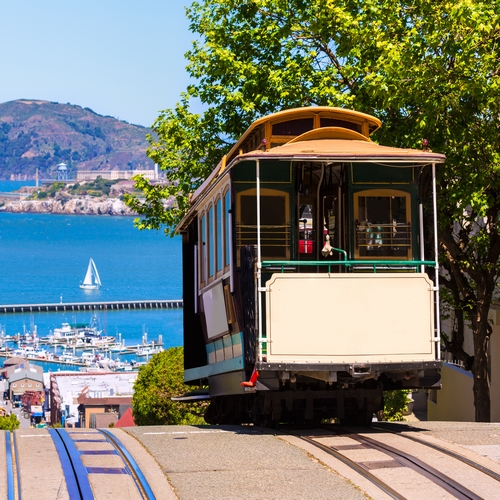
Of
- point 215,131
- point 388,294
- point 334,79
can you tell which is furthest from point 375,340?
point 215,131

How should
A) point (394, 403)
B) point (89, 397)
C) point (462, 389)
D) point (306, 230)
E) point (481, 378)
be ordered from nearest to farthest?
point (306, 230) < point (481, 378) < point (462, 389) < point (394, 403) < point (89, 397)

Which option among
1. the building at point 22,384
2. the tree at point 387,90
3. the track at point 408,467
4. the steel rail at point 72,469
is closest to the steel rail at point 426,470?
the track at point 408,467

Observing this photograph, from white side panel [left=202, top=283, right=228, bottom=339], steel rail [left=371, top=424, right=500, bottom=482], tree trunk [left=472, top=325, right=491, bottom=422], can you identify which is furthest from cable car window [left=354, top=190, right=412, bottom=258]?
tree trunk [left=472, top=325, right=491, bottom=422]

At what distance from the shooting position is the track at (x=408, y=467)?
9320 mm

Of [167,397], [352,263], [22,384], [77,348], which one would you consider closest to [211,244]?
[352,263]

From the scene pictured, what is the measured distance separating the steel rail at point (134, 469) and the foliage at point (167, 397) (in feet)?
59.3

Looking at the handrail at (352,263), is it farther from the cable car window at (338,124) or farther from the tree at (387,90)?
the tree at (387,90)

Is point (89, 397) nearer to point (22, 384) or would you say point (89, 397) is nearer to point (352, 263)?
point (22, 384)

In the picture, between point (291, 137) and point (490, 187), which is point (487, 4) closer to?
point (490, 187)

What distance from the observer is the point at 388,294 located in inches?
501

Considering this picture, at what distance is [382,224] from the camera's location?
13852 millimetres

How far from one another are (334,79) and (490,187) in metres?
4.89

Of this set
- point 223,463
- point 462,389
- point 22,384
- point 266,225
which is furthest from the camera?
point 22,384

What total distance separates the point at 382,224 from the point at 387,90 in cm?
497
